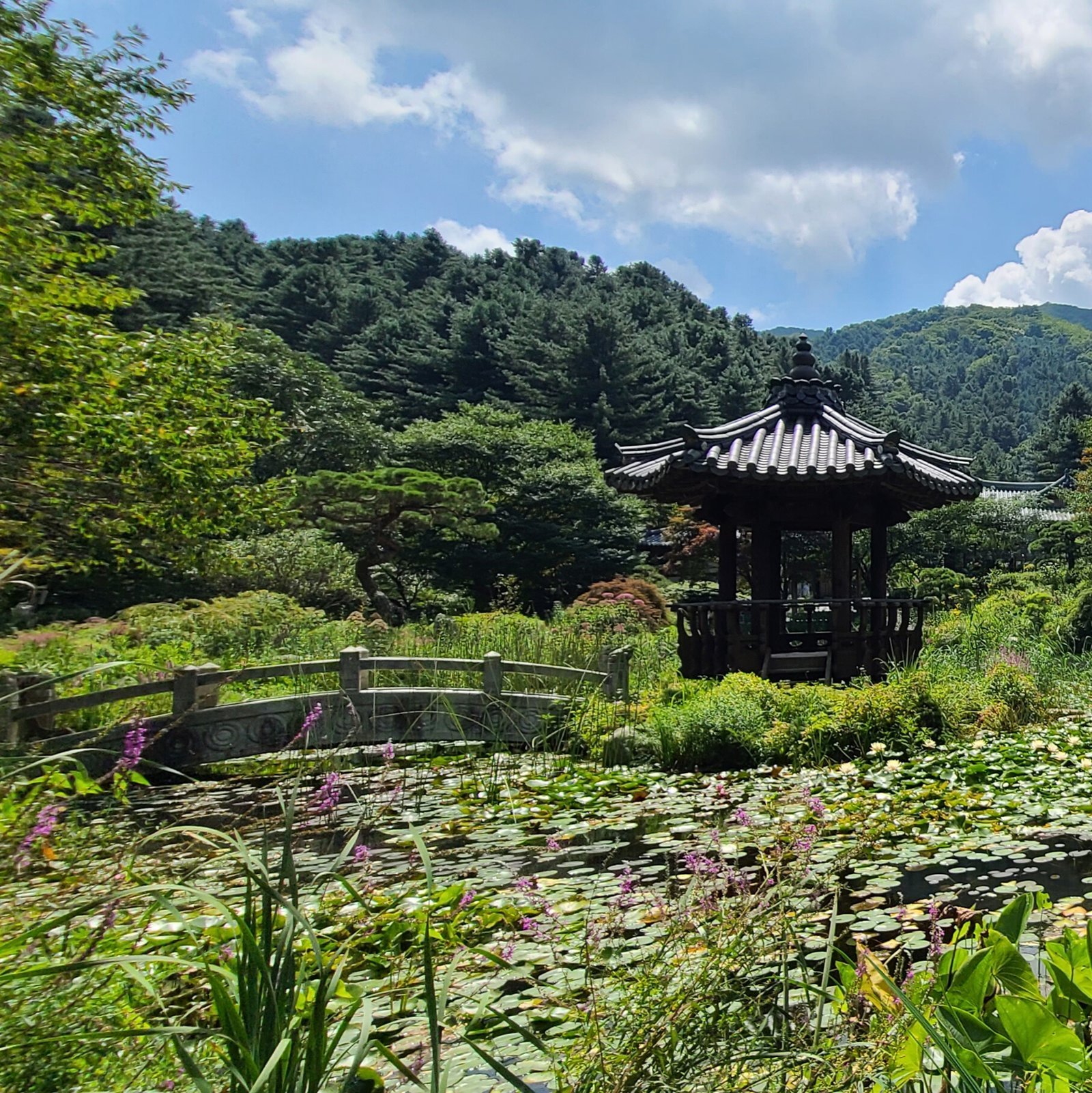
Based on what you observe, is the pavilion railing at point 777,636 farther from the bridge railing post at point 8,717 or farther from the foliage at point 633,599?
the foliage at point 633,599

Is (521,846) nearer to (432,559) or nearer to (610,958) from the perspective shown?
(610,958)

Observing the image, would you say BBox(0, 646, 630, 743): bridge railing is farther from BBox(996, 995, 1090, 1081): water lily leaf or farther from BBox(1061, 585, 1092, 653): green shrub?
BBox(1061, 585, 1092, 653): green shrub

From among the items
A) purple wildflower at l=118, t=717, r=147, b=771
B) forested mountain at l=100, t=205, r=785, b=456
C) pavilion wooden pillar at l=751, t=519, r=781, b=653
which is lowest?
purple wildflower at l=118, t=717, r=147, b=771

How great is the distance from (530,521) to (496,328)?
48.2 ft

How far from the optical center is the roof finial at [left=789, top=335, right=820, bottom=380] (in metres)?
8.47

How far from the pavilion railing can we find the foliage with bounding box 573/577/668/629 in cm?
569

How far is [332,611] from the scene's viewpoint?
14164 millimetres

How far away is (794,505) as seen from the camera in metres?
7.63

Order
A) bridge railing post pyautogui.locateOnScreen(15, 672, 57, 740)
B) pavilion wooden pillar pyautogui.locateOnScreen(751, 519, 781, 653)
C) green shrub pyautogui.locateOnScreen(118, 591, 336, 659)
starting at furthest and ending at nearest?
green shrub pyautogui.locateOnScreen(118, 591, 336, 659) → pavilion wooden pillar pyautogui.locateOnScreen(751, 519, 781, 653) → bridge railing post pyautogui.locateOnScreen(15, 672, 57, 740)

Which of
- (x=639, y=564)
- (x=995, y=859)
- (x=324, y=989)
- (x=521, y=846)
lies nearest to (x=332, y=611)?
(x=639, y=564)

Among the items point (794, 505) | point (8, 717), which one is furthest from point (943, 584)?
point (8, 717)

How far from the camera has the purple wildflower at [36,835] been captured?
1.78 m

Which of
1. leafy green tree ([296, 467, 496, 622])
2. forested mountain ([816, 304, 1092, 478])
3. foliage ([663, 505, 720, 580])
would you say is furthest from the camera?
forested mountain ([816, 304, 1092, 478])

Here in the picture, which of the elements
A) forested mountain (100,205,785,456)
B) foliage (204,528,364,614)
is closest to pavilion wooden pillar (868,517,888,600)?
foliage (204,528,364,614)
